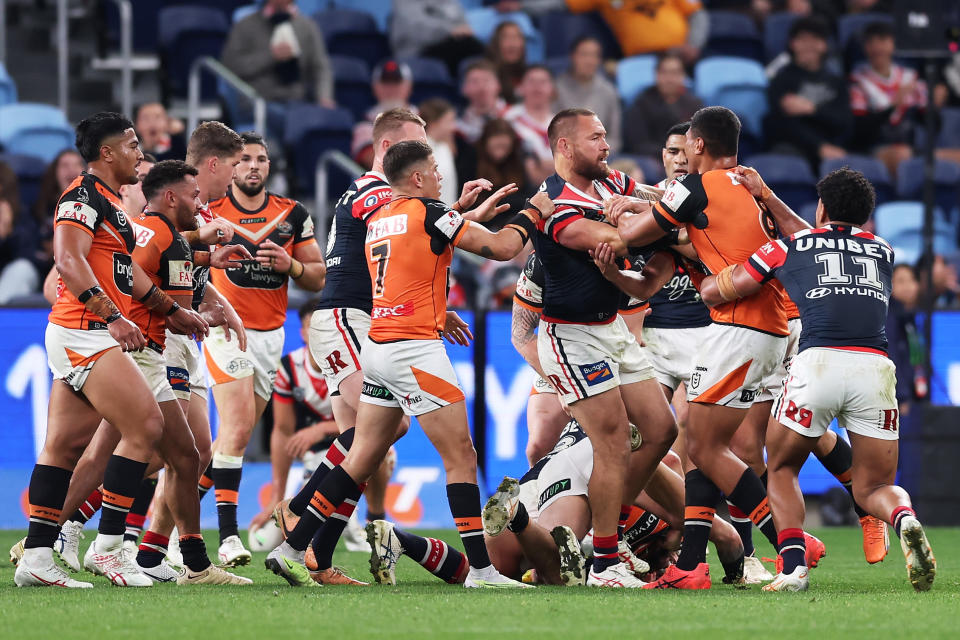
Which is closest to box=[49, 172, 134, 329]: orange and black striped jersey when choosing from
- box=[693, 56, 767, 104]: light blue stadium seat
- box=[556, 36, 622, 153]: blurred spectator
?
box=[556, 36, 622, 153]: blurred spectator

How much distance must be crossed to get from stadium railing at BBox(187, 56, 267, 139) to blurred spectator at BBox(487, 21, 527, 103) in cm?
293

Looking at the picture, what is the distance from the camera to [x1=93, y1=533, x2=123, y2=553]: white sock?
25.6 feet

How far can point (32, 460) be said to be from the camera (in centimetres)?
1270

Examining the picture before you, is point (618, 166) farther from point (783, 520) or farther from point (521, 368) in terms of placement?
point (783, 520)

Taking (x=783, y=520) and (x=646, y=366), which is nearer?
(x=783, y=520)

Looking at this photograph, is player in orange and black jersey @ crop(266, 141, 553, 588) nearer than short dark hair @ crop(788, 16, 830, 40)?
Yes

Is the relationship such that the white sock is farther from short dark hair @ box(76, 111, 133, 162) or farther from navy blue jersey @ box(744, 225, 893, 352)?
navy blue jersey @ box(744, 225, 893, 352)

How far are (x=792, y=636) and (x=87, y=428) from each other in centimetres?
390

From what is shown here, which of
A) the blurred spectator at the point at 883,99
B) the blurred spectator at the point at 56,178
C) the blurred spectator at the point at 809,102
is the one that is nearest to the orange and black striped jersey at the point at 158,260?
the blurred spectator at the point at 56,178

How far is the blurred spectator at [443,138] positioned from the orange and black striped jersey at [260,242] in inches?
174

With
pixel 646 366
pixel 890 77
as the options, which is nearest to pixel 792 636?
pixel 646 366

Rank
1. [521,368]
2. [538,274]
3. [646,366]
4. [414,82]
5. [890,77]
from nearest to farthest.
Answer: [646,366], [538,274], [521,368], [414,82], [890,77]

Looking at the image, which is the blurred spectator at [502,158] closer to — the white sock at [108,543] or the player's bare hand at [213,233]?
the player's bare hand at [213,233]

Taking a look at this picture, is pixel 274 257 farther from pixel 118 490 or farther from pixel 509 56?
pixel 509 56
